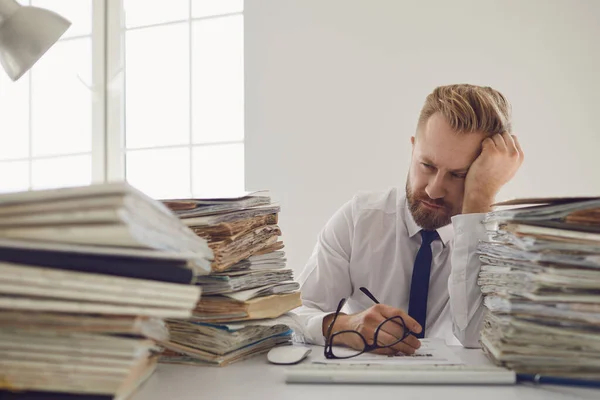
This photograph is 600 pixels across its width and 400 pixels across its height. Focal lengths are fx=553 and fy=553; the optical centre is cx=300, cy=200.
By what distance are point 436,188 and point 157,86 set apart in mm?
2717

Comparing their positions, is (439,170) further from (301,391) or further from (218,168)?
(218,168)

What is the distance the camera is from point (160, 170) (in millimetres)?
3926

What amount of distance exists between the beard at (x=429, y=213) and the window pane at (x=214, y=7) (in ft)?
7.70

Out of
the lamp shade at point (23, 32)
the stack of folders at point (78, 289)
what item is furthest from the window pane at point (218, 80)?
the stack of folders at point (78, 289)

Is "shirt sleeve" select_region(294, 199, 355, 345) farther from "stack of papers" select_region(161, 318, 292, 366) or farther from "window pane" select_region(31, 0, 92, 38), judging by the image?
"window pane" select_region(31, 0, 92, 38)

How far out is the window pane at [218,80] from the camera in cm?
373

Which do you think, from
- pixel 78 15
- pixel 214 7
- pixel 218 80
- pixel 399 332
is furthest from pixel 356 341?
pixel 78 15

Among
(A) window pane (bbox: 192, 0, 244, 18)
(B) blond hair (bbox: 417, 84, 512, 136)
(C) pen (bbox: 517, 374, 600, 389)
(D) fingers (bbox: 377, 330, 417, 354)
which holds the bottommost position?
(D) fingers (bbox: 377, 330, 417, 354)

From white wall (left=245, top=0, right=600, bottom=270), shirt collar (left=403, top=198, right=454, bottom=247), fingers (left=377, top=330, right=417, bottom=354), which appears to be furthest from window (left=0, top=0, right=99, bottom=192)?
fingers (left=377, top=330, right=417, bottom=354)

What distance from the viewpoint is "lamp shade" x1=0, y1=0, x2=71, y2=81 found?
1.35 meters

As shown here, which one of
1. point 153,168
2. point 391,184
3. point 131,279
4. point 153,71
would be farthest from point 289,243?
point 131,279

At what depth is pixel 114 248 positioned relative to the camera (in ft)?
1.85

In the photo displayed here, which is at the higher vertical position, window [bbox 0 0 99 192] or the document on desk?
window [bbox 0 0 99 192]

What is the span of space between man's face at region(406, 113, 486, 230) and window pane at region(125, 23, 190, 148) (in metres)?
2.34
